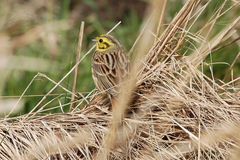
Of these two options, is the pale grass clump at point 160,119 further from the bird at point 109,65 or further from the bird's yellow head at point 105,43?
the bird's yellow head at point 105,43

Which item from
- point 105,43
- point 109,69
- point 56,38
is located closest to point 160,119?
point 109,69

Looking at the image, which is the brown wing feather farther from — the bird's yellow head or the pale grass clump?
the pale grass clump

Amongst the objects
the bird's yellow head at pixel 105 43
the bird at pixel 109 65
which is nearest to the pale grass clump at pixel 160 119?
the bird at pixel 109 65

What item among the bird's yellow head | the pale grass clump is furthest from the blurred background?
the pale grass clump

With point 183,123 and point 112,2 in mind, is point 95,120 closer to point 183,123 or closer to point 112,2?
point 183,123

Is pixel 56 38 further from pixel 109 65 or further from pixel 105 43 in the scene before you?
pixel 109 65
